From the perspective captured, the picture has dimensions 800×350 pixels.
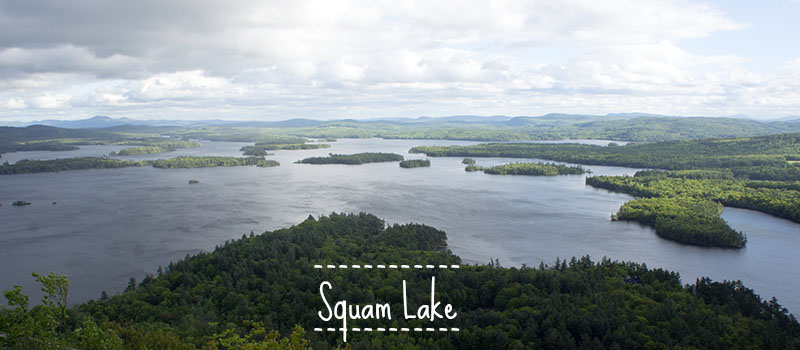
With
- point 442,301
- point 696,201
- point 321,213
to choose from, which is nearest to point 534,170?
point 696,201

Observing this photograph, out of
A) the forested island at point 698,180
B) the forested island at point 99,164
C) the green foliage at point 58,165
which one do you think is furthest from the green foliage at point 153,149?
the forested island at point 698,180

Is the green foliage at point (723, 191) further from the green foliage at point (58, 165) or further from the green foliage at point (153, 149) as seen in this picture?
the green foliage at point (153, 149)

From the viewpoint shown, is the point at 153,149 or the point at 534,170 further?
the point at 153,149

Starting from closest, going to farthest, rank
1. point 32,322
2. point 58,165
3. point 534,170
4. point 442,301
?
point 32,322, point 442,301, point 534,170, point 58,165

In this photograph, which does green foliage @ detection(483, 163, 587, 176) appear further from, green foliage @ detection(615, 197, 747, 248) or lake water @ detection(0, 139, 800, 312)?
green foliage @ detection(615, 197, 747, 248)

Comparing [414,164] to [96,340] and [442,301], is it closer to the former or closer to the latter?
[442,301]
